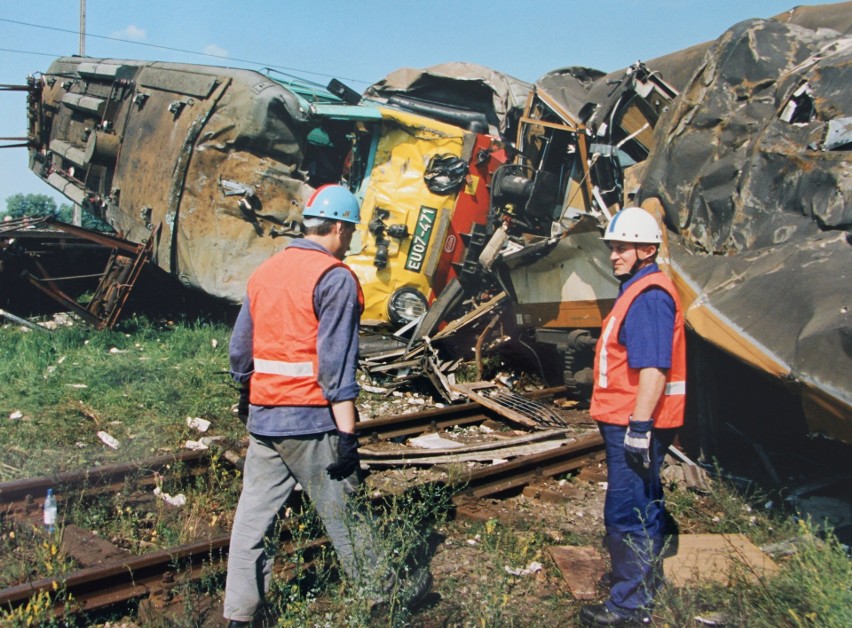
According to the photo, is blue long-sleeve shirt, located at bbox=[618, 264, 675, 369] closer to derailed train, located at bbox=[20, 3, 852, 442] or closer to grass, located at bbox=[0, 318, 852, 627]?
grass, located at bbox=[0, 318, 852, 627]

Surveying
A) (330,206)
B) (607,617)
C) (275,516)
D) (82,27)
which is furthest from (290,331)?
(82,27)

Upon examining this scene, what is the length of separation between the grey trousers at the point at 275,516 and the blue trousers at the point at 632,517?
1122mm

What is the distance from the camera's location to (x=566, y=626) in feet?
12.0

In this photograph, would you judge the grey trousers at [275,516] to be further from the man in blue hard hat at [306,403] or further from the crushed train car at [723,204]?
the crushed train car at [723,204]

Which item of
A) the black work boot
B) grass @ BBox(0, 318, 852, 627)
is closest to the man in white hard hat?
the black work boot

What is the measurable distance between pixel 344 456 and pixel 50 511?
2201 mm

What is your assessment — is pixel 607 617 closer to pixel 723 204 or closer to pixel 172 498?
pixel 172 498

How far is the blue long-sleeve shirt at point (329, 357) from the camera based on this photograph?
3143mm

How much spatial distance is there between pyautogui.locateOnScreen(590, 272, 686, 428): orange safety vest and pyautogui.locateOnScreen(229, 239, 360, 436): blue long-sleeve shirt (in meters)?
1.19

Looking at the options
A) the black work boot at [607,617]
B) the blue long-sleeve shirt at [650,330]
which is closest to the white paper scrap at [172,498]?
the black work boot at [607,617]

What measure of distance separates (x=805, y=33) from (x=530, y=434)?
422 centimetres

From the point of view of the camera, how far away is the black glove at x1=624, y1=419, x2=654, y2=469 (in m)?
3.35

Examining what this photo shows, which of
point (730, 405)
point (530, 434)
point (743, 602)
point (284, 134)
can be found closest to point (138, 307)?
point (284, 134)

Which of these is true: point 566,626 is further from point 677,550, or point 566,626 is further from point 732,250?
point 732,250
